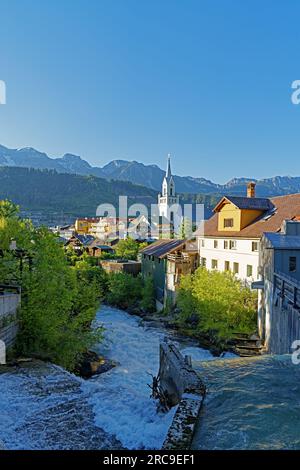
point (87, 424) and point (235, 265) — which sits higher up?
point (235, 265)

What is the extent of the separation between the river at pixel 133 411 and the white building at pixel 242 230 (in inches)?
708

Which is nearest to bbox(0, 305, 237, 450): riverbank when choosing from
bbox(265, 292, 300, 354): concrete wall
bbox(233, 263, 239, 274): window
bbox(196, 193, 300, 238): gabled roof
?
bbox(265, 292, 300, 354): concrete wall

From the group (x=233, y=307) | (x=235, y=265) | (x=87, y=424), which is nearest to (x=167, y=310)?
(x=235, y=265)

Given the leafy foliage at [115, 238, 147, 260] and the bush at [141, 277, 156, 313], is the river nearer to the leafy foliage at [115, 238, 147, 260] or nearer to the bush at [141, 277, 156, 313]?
the bush at [141, 277, 156, 313]

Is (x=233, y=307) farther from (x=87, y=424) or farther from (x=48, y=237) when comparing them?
(x=87, y=424)

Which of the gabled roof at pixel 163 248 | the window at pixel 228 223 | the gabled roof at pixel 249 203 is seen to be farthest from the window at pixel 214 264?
the gabled roof at pixel 249 203

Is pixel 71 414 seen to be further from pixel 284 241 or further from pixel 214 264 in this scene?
pixel 214 264

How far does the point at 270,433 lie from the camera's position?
21.4ft

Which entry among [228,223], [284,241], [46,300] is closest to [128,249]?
[228,223]

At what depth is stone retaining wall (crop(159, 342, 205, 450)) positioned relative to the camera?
6412 millimetres

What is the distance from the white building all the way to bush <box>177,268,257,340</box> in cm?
265

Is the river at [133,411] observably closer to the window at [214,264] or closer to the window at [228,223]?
the window at [214,264]

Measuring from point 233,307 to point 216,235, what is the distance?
9.41m
